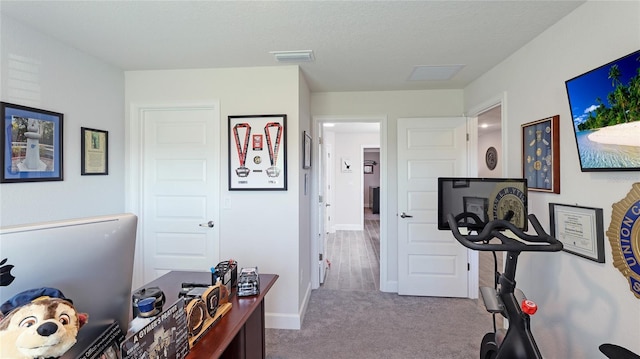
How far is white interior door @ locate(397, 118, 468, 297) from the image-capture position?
10.2ft

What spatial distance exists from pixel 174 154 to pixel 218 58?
1.03m

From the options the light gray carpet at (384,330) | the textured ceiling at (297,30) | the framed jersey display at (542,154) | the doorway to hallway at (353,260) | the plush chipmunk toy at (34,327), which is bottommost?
the light gray carpet at (384,330)

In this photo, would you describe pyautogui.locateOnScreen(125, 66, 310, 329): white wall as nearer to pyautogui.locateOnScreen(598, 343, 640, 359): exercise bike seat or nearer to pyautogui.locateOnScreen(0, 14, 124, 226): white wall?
pyautogui.locateOnScreen(0, 14, 124, 226): white wall

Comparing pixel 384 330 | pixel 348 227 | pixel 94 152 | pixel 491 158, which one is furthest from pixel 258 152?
pixel 491 158

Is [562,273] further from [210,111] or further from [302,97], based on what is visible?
[210,111]

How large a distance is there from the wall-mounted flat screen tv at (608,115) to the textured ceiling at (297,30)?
1.74 ft

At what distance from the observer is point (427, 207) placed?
3141mm

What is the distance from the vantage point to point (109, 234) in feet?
2.81

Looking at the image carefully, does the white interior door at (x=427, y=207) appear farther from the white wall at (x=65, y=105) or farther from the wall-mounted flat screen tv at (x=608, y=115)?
the white wall at (x=65, y=105)

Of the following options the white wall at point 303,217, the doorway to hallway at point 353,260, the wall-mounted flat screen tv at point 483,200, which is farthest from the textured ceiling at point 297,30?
the doorway to hallway at point 353,260

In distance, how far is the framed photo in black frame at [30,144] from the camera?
175cm

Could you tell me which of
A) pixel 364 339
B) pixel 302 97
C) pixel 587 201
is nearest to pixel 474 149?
pixel 587 201

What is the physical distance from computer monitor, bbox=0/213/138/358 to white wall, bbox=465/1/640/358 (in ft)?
7.19

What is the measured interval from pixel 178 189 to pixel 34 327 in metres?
2.22
